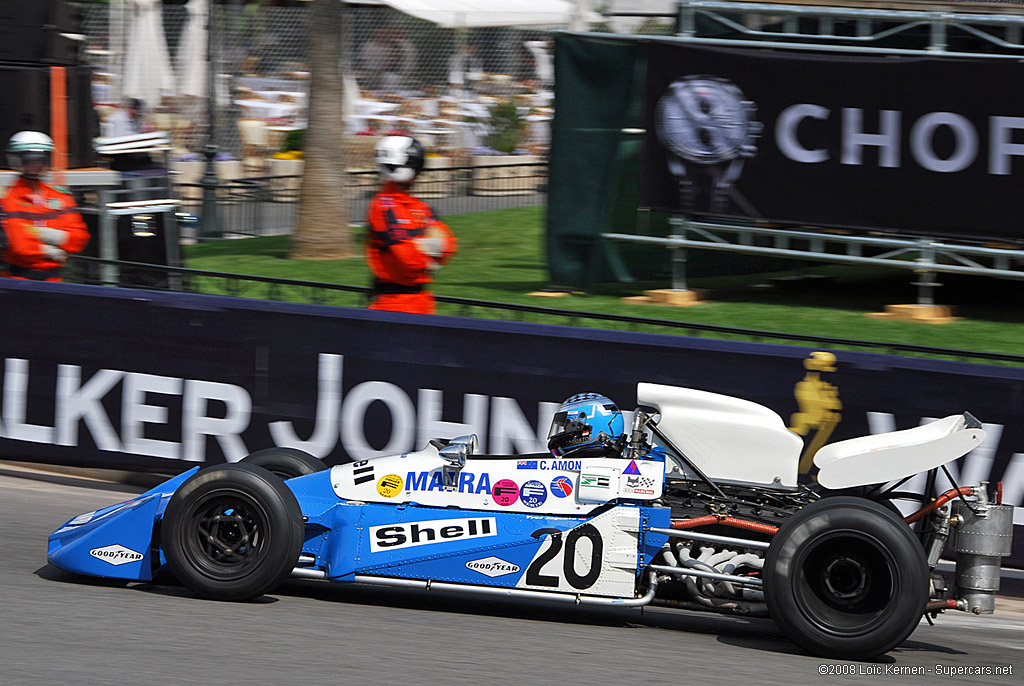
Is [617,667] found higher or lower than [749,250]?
lower

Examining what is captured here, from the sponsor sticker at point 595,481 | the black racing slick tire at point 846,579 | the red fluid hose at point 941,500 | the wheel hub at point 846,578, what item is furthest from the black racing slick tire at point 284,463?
the red fluid hose at point 941,500

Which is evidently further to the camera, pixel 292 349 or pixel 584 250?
pixel 584 250

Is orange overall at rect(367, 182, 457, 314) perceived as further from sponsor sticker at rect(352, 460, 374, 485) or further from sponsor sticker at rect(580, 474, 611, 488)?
sponsor sticker at rect(580, 474, 611, 488)

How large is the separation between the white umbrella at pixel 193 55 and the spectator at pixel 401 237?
14.4 meters

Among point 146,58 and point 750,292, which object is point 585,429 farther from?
point 146,58

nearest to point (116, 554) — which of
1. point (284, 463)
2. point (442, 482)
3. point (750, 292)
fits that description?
point (284, 463)

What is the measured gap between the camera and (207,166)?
1708 centimetres

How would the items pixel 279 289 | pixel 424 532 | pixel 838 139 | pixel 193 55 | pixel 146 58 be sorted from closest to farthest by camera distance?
pixel 424 532 < pixel 279 289 < pixel 838 139 < pixel 146 58 < pixel 193 55

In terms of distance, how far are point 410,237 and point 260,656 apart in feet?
12.0

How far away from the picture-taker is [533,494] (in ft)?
19.6

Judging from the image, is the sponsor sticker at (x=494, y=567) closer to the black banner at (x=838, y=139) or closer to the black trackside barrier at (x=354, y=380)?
the black trackside barrier at (x=354, y=380)

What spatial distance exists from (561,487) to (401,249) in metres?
2.83

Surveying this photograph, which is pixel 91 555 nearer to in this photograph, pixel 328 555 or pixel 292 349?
pixel 328 555

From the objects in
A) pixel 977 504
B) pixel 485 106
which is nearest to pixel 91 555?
pixel 977 504
